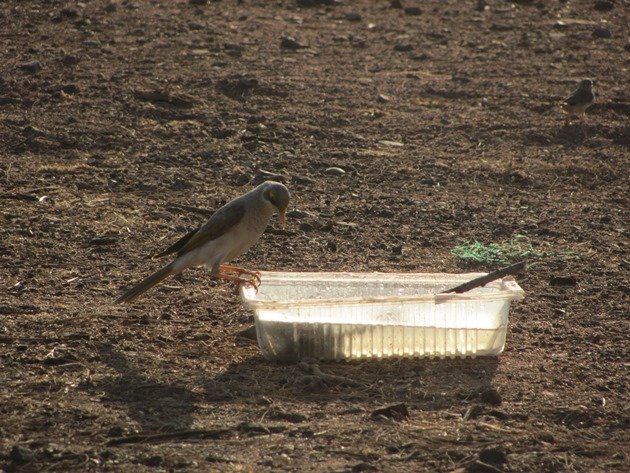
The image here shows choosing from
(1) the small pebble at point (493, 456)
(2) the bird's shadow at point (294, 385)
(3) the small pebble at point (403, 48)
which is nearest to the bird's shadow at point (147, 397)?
(2) the bird's shadow at point (294, 385)

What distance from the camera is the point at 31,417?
557 cm

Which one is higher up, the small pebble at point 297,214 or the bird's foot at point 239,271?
the bird's foot at point 239,271

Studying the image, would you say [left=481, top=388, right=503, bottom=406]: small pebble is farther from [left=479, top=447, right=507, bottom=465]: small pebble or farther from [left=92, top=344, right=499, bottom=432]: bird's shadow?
[left=479, top=447, right=507, bottom=465]: small pebble

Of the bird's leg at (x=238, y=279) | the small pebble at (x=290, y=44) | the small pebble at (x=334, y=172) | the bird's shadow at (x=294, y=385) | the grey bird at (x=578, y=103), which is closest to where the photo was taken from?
the bird's shadow at (x=294, y=385)

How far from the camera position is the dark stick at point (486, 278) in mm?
6461

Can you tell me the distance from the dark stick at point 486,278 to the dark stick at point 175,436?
170 cm

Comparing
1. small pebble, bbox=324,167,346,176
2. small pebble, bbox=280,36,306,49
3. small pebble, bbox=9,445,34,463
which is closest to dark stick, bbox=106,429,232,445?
small pebble, bbox=9,445,34,463

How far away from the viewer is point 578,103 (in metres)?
11.5

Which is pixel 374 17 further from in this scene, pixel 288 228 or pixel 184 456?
pixel 184 456

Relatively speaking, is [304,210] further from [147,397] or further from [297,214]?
[147,397]

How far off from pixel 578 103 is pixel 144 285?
5823 mm

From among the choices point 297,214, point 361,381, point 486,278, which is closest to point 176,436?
point 361,381

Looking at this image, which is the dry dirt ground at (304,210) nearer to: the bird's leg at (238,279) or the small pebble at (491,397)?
the small pebble at (491,397)

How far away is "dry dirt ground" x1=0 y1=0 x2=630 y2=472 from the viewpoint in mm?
5605
